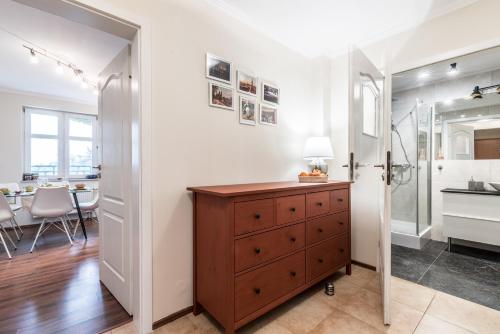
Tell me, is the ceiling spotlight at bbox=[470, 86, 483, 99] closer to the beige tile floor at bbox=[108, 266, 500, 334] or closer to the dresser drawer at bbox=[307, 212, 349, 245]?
the dresser drawer at bbox=[307, 212, 349, 245]

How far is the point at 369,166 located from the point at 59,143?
5763 millimetres

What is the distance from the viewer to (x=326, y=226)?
1979 millimetres

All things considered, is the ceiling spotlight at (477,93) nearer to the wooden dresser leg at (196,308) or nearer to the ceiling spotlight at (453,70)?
the ceiling spotlight at (453,70)

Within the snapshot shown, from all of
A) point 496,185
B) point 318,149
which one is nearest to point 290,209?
point 318,149

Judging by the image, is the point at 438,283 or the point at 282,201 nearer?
the point at 282,201

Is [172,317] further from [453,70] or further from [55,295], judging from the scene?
[453,70]

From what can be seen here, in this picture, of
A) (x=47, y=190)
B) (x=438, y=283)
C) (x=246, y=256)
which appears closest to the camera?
(x=246, y=256)

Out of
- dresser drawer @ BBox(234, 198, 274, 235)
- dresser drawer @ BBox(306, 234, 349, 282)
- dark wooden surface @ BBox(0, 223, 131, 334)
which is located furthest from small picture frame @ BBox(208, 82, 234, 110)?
dark wooden surface @ BBox(0, 223, 131, 334)

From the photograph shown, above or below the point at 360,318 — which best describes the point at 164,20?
above

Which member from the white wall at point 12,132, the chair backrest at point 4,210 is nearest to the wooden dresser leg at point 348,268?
the chair backrest at point 4,210

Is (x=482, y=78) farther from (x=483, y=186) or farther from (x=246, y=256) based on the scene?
(x=246, y=256)

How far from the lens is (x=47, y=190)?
3160 mm

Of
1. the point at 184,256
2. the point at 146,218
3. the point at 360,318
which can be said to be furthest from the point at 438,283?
the point at 146,218

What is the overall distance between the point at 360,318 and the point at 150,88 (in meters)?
2.17
